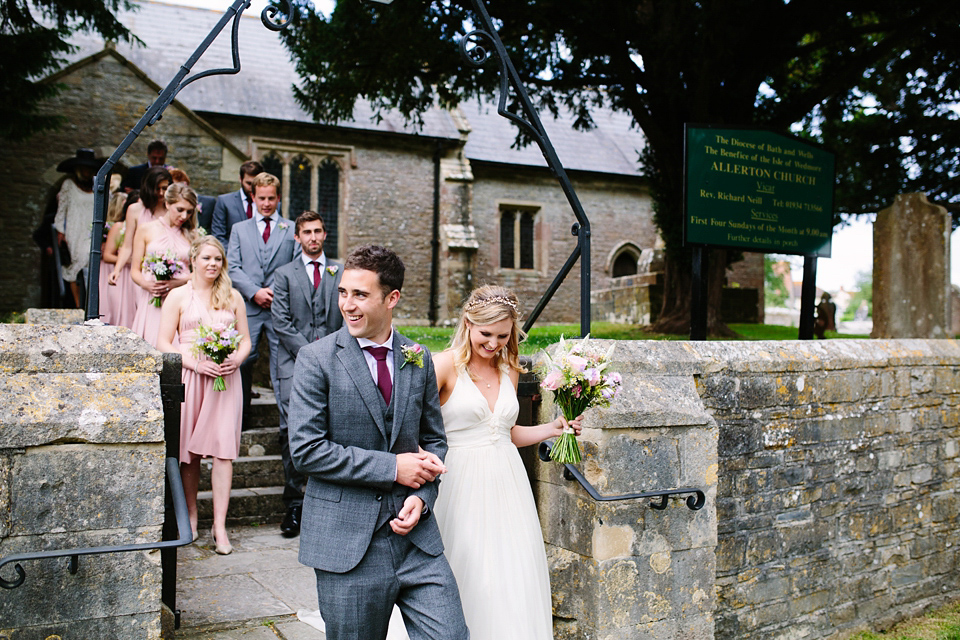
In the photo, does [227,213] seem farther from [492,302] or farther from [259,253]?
[492,302]

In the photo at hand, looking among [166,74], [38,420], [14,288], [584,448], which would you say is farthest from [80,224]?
[166,74]

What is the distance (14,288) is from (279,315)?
1286cm

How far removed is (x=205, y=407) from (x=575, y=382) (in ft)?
8.57

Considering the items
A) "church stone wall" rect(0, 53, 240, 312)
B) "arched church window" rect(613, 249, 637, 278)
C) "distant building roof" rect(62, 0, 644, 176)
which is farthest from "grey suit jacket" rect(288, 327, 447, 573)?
"arched church window" rect(613, 249, 637, 278)

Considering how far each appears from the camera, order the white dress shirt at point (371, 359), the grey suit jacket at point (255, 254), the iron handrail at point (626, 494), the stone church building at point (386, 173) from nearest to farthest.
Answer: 1. the white dress shirt at point (371, 359)
2. the iron handrail at point (626, 494)
3. the grey suit jacket at point (255, 254)
4. the stone church building at point (386, 173)

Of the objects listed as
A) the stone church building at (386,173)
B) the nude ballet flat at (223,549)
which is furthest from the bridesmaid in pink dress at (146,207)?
the stone church building at (386,173)

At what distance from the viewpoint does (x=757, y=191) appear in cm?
615

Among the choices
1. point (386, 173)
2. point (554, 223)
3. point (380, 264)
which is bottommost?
point (380, 264)

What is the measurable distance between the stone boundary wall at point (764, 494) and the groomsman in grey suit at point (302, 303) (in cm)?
188

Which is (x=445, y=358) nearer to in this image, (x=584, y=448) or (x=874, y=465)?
(x=584, y=448)

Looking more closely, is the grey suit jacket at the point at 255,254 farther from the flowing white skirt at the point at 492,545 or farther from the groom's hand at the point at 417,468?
the groom's hand at the point at 417,468

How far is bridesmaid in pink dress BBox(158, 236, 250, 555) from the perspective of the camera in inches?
185

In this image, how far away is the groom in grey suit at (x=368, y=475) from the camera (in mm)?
2652

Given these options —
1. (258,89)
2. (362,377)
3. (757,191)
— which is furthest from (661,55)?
(258,89)
